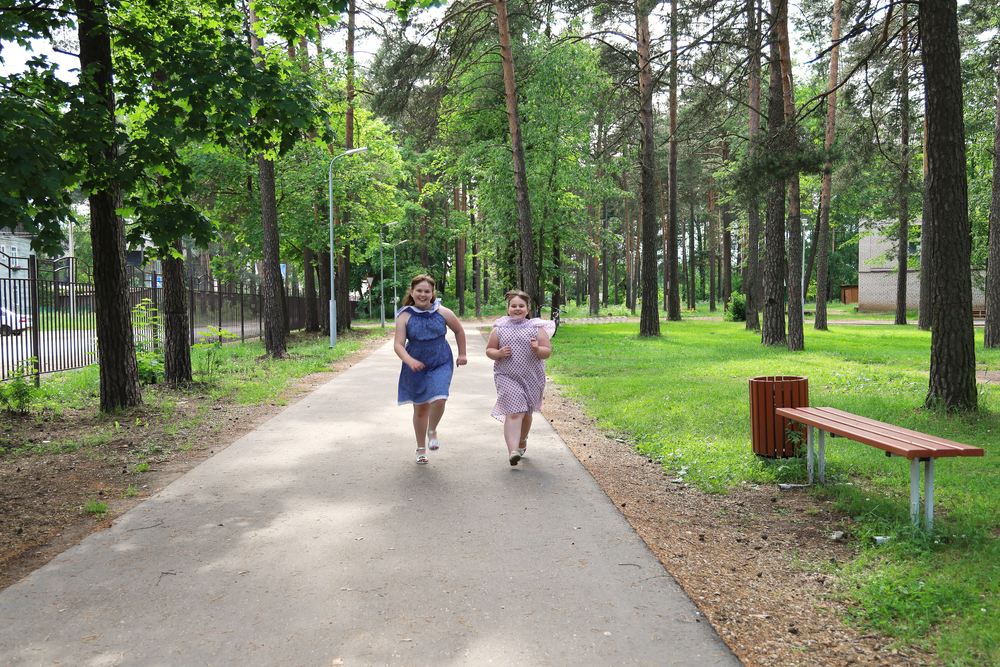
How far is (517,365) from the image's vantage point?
649 centimetres

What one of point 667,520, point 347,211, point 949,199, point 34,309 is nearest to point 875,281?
point 347,211

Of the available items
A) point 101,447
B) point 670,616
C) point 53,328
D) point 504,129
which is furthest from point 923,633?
point 504,129

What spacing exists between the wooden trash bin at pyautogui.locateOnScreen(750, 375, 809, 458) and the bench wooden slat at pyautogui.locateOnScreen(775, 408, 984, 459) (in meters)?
0.26

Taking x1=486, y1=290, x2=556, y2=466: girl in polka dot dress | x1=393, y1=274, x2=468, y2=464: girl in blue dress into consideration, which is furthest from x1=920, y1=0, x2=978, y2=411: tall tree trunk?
x1=393, y1=274, x2=468, y2=464: girl in blue dress

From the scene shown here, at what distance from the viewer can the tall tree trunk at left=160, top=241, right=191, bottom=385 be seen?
11.3m

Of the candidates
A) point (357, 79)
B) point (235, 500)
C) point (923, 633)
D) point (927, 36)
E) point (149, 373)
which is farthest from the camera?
point (357, 79)

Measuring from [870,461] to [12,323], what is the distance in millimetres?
13048

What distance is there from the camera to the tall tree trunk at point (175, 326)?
11.3 metres

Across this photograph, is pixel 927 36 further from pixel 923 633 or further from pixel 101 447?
pixel 101 447

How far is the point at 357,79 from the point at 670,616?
75.1 feet

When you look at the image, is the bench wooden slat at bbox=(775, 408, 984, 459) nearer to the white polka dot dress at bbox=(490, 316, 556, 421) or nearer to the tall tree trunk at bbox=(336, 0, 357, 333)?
the white polka dot dress at bbox=(490, 316, 556, 421)

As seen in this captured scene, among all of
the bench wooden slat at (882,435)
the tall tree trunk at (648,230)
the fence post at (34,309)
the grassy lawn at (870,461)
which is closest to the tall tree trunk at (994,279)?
the grassy lawn at (870,461)

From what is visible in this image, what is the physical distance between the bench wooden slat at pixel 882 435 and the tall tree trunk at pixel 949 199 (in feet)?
9.22

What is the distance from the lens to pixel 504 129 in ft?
89.3
